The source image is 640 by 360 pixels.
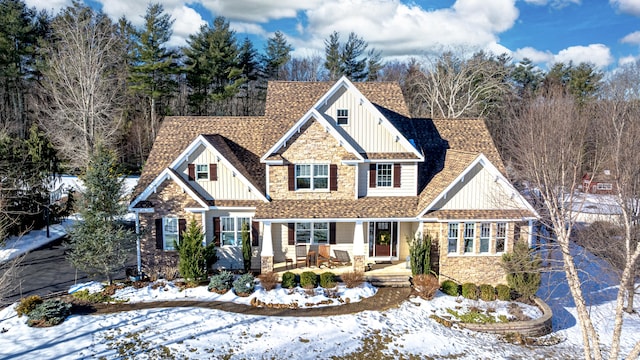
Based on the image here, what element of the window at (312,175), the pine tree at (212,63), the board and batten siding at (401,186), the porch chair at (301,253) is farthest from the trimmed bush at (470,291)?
the pine tree at (212,63)

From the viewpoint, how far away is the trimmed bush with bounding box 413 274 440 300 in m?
16.8

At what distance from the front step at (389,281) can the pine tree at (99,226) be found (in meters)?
11.5

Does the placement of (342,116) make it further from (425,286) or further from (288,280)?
(425,286)

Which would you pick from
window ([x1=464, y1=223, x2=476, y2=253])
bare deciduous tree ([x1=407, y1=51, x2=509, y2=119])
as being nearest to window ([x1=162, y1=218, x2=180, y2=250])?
window ([x1=464, y1=223, x2=476, y2=253])

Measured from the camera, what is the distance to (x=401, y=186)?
65.0ft

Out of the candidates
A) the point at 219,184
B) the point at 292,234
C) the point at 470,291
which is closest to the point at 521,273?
the point at 470,291

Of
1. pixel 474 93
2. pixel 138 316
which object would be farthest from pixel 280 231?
pixel 474 93

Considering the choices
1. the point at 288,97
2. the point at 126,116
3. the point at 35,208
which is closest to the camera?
the point at 288,97

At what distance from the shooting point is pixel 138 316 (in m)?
14.8

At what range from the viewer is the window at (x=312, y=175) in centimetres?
1941

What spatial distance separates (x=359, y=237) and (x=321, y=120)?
603cm

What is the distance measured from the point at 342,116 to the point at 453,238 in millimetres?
8066

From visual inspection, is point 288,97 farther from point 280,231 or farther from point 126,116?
point 126,116

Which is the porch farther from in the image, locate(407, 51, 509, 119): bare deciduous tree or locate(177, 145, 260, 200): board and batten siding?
locate(407, 51, 509, 119): bare deciduous tree
